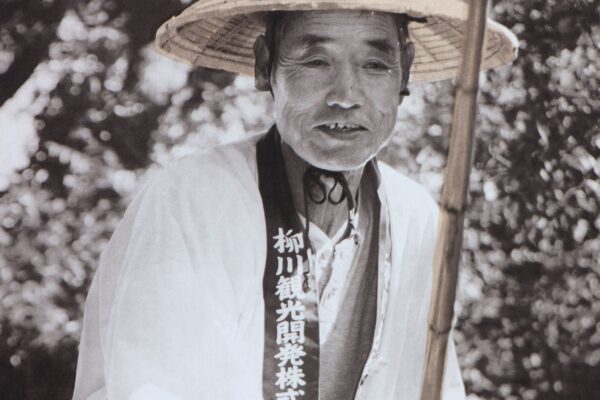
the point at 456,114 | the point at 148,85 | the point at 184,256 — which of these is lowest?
the point at 184,256

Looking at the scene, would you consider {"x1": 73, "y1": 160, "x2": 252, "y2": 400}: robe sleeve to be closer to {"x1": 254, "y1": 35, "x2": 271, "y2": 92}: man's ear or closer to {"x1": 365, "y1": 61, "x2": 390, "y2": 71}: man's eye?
{"x1": 254, "y1": 35, "x2": 271, "y2": 92}: man's ear

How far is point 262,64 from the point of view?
4.86ft

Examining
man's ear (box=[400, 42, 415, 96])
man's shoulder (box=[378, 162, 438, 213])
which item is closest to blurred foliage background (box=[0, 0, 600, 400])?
man's shoulder (box=[378, 162, 438, 213])

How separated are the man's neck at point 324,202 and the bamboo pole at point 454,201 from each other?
0.35 meters

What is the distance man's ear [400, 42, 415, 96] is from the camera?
1.49 metres

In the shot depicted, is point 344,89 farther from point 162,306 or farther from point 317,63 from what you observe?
point 162,306

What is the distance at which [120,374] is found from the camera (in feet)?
4.32

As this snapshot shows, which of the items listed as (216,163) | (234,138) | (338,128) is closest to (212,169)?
(216,163)

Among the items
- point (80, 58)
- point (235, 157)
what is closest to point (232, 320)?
point (235, 157)

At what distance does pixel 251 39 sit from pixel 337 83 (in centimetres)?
24

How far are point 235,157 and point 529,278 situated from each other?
66 cm

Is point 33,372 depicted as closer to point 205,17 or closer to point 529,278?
point 205,17

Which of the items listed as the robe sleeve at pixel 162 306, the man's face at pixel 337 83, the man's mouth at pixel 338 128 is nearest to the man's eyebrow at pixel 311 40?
the man's face at pixel 337 83

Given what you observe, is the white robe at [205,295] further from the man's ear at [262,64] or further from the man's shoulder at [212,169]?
the man's ear at [262,64]
